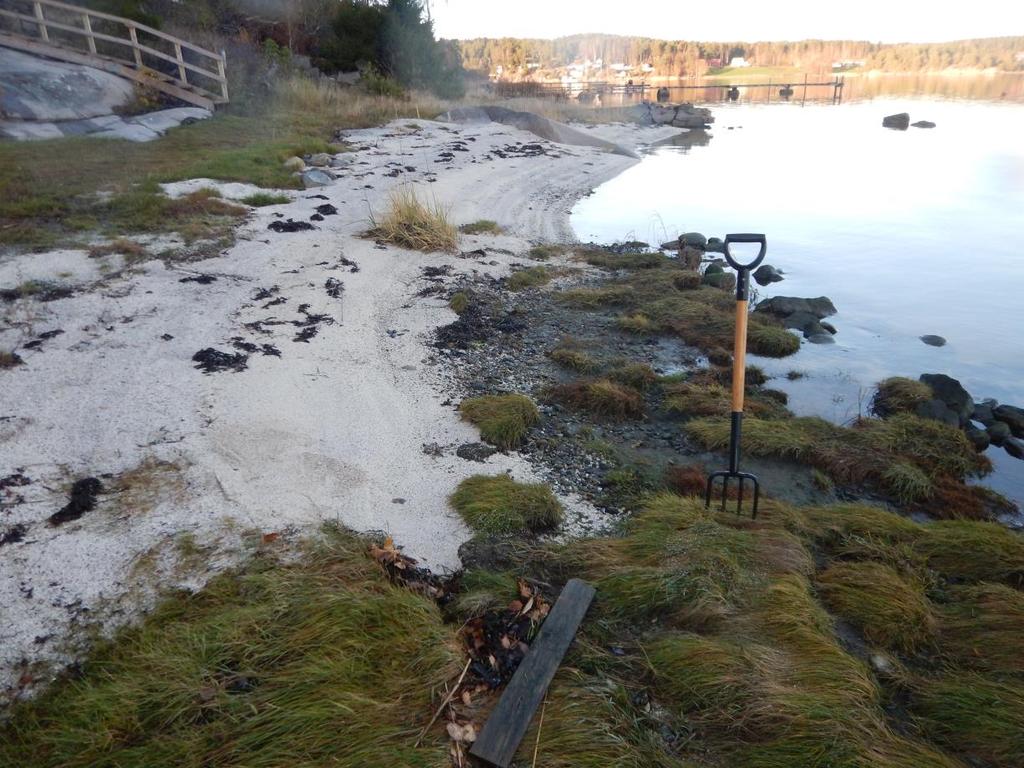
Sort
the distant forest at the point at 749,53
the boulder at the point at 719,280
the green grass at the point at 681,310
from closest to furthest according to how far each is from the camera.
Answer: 1. the green grass at the point at 681,310
2. the boulder at the point at 719,280
3. the distant forest at the point at 749,53

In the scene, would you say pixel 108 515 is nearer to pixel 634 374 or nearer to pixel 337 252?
pixel 634 374

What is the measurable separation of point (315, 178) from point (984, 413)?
11579 mm

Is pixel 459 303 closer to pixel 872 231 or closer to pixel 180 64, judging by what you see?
pixel 872 231

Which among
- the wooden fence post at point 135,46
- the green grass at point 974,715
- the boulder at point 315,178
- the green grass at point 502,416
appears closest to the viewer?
the green grass at point 974,715

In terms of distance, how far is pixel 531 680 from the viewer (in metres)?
3.20

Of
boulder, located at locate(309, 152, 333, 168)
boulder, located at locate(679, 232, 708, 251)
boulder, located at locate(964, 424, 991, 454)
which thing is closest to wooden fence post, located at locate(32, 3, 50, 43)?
boulder, located at locate(309, 152, 333, 168)

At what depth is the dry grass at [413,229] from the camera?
1063cm

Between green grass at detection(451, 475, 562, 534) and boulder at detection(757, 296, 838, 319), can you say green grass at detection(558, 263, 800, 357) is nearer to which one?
boulder at detection(757, 296, 838, 319)

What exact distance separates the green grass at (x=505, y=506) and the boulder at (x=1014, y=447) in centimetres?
521

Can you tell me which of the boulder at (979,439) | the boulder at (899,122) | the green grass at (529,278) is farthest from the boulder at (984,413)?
the boulder at (899,122)

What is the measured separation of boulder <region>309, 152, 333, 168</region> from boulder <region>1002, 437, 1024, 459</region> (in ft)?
42.7

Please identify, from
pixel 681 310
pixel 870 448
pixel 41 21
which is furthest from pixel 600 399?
→ pixel 41 21

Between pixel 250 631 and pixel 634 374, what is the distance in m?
5.00

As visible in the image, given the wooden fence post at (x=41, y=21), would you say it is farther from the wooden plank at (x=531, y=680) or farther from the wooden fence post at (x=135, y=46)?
the wooden plank at (x=531, y=680)
